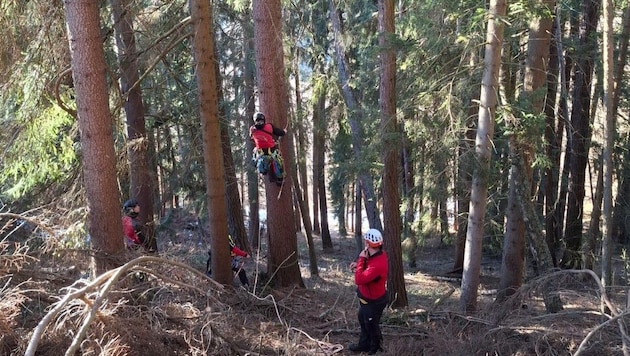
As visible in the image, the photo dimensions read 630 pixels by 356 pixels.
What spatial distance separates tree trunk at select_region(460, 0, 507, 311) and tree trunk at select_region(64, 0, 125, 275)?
5.62m

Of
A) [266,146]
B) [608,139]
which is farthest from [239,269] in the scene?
[608,139]

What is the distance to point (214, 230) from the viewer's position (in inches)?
348

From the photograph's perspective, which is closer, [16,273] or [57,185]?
[16,273]

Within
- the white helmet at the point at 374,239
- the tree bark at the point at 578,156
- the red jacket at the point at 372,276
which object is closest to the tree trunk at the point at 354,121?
the tree bark at the point at 578,156

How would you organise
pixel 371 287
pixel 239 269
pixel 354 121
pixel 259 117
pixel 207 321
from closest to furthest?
pixel 207 321
pixel 371 287
pixel 259 117
pixel 239 269
pixel 354 121

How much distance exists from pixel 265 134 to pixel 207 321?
358cm

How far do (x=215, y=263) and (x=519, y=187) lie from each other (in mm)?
5747

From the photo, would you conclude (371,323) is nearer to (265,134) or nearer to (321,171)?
(265,134)

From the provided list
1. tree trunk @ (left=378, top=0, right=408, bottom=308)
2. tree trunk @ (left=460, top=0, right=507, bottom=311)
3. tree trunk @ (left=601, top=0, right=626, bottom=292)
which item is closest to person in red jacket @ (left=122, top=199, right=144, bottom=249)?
tree trunk @ (left=378, top=0, right=408, bottom=308)

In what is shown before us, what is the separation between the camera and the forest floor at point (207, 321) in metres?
5.20

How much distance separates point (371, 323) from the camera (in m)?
7.29

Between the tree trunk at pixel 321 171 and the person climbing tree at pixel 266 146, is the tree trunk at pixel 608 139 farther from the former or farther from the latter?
the tree trunk at pixel 321 171

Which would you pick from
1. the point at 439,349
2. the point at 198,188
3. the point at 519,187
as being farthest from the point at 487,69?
the point at 198,188

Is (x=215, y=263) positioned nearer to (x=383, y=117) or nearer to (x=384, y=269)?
(x=384, y=269)
